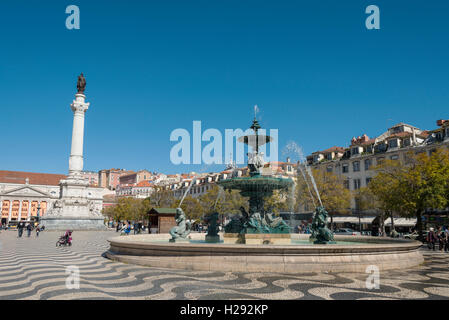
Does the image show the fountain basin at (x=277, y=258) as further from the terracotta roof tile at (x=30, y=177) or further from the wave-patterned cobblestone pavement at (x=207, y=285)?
the terracotta roof tile at (x=30, y=177)

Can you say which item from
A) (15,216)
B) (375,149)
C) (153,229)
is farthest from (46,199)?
(375,149)

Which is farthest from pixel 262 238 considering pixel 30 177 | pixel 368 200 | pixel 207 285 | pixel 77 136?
pixel 30 177

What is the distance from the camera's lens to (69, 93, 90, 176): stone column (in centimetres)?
5203

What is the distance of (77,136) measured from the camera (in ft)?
173

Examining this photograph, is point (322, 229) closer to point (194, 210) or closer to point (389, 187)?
point (389, 187)

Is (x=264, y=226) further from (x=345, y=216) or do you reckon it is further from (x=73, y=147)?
(x=73, y=147)

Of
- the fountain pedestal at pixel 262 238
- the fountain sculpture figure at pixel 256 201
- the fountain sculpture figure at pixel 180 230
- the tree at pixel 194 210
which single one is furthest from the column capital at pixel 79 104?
the fountain pedestal at pixel 262 238

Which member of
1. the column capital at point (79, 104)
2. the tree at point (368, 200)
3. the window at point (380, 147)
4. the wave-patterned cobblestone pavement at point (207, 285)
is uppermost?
the column capital at point (79, 104)

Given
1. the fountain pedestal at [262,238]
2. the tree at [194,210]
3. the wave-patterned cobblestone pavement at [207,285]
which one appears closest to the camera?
the wave-patterned cobblestone pavement at [207,285]

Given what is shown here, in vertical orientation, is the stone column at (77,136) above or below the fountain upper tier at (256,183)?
above

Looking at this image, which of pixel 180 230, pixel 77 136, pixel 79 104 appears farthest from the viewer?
pixel 79 104

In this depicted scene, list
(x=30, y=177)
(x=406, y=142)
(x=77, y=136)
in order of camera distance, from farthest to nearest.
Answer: (x=30, y=177)
(x=77, y=136)
(x=406, y=142)

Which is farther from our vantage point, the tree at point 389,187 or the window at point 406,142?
the window at point 406,142

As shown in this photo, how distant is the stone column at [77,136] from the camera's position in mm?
52031
